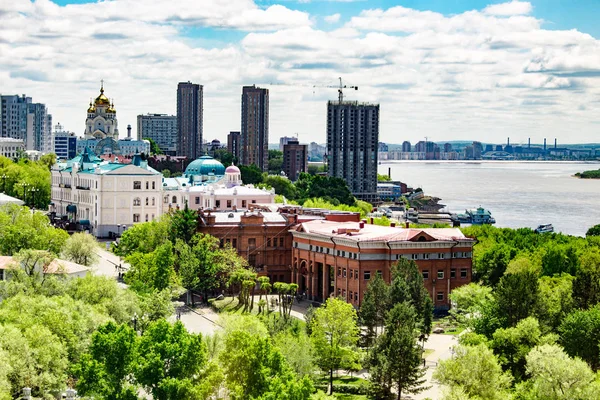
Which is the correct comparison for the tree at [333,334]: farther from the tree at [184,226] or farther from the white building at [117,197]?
the white building at [117,197]

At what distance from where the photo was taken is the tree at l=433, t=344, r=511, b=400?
56.3m

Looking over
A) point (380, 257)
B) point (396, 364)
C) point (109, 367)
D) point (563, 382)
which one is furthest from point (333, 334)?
point (380, 257)

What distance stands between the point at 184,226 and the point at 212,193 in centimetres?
3639

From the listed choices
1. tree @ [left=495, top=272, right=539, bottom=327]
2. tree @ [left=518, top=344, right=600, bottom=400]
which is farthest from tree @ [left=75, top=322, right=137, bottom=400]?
tree @ [left=495, top=272, right=539, bottom=327]

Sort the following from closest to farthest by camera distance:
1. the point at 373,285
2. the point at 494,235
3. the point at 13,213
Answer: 1. the point at 373,285
2. the point at 13,213
3. the point at 494,235

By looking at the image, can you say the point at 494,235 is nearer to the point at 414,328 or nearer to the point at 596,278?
the point at 596,278

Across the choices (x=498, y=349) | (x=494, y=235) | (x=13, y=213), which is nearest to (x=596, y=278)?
(x=498, y=349)

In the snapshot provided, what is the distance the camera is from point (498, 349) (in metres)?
65.8

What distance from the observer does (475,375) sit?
56875 millimetres

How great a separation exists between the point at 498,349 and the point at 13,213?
6150 centimetres

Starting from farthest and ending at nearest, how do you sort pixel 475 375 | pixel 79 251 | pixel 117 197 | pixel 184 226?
pixel 117 197 → pixel 184 226 → pixel 79 251 → pixel 475 375

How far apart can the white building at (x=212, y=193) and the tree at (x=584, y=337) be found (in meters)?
64.0

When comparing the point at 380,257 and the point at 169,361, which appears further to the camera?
the point at 380,257

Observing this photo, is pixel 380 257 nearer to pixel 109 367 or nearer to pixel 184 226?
pixel 184 226
